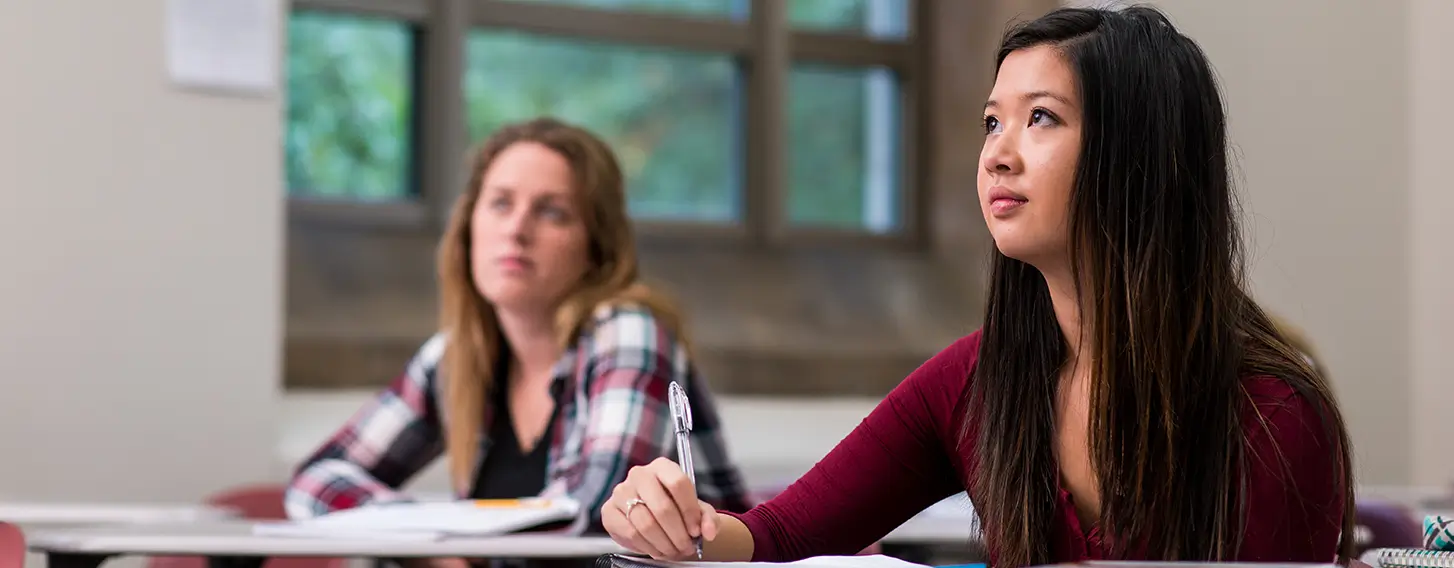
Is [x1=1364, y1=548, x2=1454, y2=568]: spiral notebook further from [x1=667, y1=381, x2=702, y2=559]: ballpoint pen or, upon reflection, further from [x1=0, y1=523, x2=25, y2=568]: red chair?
[x1=0, y1=523, x2=25, y2=568]: red chair

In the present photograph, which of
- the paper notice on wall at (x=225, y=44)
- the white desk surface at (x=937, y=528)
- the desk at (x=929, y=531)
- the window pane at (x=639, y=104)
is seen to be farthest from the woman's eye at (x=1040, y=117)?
the window pane at (x=639, y=104)

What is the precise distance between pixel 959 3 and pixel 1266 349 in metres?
4.17

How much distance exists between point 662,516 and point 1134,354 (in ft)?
1.41

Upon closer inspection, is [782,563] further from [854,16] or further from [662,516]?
[854,16]

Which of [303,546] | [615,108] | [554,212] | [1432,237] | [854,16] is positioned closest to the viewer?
[303,546]

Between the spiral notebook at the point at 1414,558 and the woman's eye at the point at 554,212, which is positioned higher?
the woman's eye at the point at 554,212

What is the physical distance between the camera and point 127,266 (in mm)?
3508

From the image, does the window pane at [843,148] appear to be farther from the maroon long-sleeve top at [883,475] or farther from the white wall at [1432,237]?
the maroon long-sleeve top at [883,475]

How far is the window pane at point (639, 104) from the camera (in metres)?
5.00

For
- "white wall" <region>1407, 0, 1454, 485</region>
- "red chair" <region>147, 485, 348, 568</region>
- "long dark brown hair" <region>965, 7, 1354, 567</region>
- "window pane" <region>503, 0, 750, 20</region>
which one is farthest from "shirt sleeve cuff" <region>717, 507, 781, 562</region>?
"white wall" <region>1407, 0, 1454, 485</region>

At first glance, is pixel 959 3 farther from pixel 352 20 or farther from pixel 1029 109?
pixel 1029 109

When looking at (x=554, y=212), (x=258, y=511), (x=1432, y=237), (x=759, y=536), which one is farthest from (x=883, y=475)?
(x=1432, y=237)

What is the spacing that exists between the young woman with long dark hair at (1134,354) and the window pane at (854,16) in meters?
3.99

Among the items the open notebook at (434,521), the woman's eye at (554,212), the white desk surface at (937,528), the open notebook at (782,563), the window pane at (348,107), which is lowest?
the white desk surface at (937,528)
